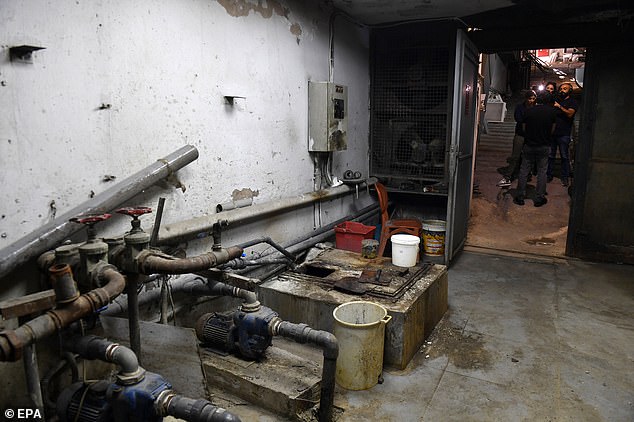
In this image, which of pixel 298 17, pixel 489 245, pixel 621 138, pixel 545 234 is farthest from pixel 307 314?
→ pixel 545 234

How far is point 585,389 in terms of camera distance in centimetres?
241

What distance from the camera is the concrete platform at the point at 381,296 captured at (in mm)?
2600

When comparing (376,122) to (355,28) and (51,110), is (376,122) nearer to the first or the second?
(355,28)

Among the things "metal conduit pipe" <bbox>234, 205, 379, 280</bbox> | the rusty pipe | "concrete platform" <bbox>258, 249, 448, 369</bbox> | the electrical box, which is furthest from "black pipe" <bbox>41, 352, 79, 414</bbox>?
the electrical box

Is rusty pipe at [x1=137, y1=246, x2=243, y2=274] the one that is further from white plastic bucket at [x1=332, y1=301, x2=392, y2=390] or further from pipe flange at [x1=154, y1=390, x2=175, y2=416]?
white plastic bucket at [x1=332, y1=301, x2=392, y2=390]

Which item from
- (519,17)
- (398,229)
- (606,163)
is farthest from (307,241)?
(606,163)

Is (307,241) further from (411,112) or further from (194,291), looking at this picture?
(411,112)

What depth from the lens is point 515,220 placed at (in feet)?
21.2

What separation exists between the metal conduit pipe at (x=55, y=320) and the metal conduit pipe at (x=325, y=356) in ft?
2.84

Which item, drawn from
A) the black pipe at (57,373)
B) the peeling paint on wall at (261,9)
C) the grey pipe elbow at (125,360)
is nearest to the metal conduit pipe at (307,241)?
the black pipe at (57,373)

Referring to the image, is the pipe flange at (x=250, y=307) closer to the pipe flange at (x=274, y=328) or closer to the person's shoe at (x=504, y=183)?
the pipe flange at (x=274, y=328)

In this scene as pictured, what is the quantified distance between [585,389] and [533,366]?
0.96 feet

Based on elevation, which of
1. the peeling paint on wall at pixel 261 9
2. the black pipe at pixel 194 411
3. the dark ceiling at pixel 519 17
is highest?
the dark ceiling at pixel 519 17

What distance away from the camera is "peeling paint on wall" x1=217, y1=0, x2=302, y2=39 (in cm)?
268
